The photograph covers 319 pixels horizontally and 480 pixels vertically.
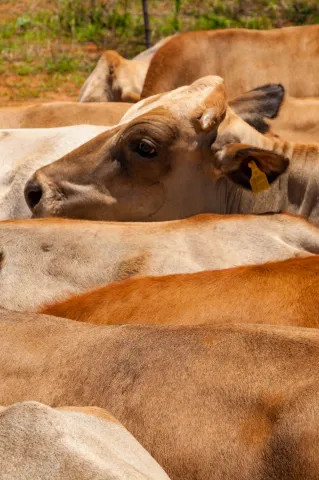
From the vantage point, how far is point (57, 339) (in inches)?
122

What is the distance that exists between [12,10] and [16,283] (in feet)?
39.4

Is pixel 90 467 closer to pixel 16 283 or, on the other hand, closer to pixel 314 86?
pixel 16 283

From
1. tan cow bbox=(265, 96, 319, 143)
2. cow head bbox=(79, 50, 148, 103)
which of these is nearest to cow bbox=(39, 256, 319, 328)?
tan cow bbox=(265, 96, 319, 143)

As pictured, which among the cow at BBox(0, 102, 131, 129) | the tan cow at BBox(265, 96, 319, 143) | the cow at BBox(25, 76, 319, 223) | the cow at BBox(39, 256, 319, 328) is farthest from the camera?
the cow at BBox(0, 102, 131, 129)

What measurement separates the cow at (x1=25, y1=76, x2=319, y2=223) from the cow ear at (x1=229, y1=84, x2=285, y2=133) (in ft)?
1.90

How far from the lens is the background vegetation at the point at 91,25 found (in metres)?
12.9

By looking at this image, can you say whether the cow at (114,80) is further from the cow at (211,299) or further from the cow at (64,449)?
the cow at (64,449)

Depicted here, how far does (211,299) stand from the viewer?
3414 millimetres

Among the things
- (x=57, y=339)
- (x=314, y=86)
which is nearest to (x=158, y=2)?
(x=314, y=86)

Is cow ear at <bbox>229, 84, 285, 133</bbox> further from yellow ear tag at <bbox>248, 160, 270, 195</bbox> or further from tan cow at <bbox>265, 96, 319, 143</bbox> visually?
yellow ear tag at <bbox>248, 160, 270, 195</bbox>

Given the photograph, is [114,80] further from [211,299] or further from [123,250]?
[211,299]

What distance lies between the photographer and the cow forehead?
4.93 metres

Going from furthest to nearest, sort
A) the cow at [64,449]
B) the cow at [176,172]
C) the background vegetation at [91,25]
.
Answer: the background vegetation at [91,25], the cow at [176,172], the cow at [64,449]

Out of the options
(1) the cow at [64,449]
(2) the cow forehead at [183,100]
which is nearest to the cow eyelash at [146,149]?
(2) the cow forehead at [183,100]
